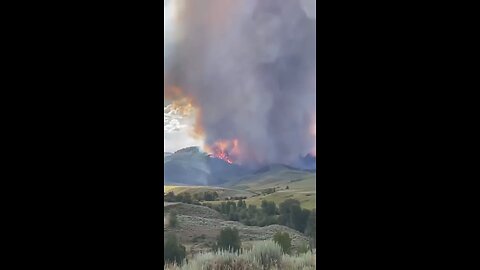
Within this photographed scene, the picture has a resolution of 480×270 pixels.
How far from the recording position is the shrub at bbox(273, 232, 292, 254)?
1.62m

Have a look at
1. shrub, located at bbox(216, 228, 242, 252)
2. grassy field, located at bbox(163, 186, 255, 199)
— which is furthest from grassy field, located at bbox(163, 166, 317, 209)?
shrub, located at bbox(216, 228, 242, 252)

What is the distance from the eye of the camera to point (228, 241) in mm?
1619

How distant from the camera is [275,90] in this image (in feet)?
5.39

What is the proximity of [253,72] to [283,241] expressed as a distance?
1.98ft

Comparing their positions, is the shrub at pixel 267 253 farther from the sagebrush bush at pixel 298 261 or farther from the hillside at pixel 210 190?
the hillside at pixel 210 190

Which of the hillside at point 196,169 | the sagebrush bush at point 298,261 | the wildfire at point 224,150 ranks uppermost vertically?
the wildfire at point 224,150

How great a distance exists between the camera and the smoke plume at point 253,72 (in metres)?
1.63

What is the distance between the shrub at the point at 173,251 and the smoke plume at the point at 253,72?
1.27 feet

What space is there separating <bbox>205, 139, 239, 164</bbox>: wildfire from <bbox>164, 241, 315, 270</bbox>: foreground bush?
0.32 m

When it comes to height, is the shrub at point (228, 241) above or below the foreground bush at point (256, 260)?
above

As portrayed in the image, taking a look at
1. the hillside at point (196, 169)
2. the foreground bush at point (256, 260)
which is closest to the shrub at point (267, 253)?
the foreground bush at point (256, 260)

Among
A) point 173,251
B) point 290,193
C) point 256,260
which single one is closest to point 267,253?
point 256,260
